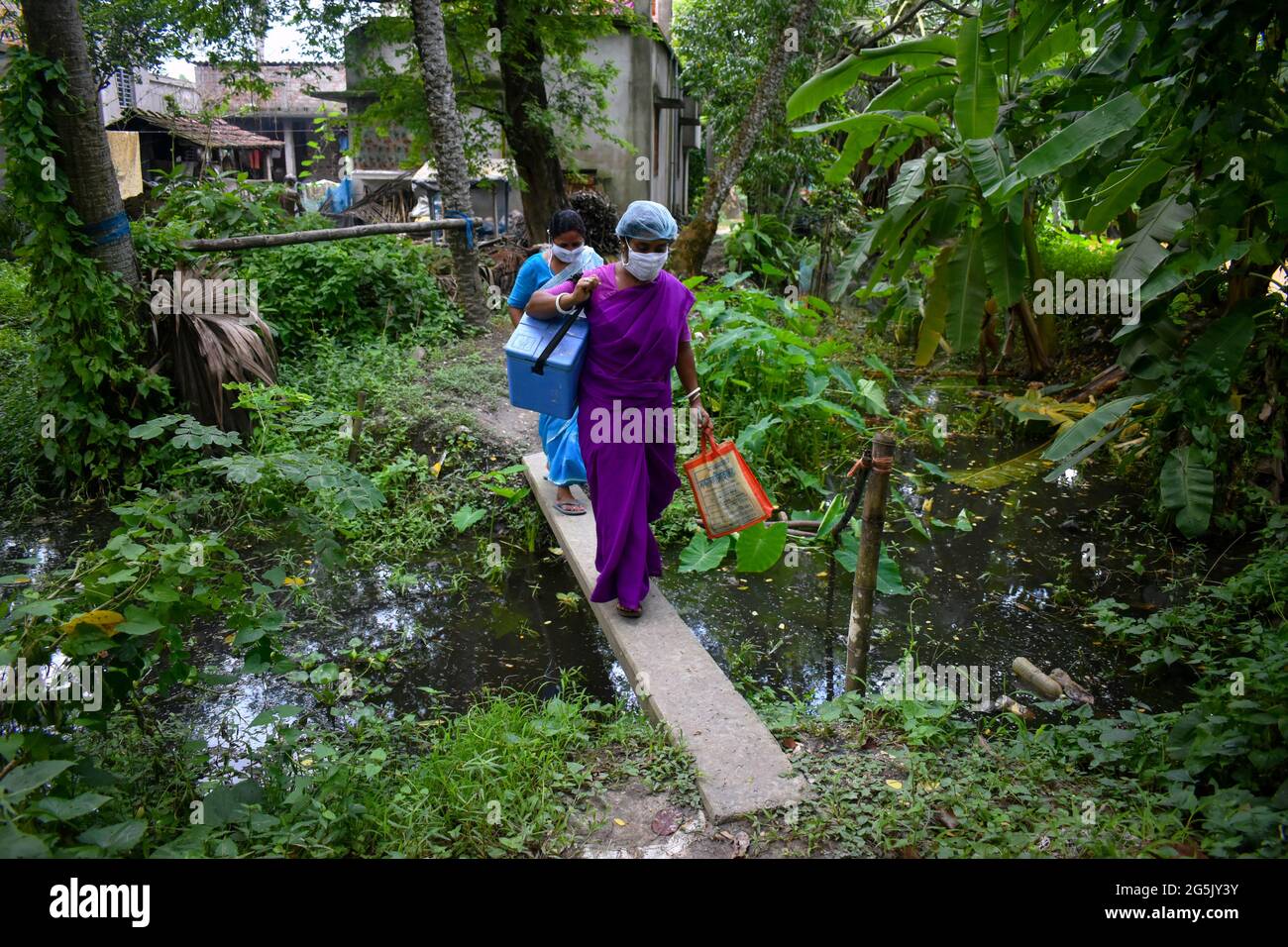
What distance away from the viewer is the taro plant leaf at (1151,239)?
4.29m

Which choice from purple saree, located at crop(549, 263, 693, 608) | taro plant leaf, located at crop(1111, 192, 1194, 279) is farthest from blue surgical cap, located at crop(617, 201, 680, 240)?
taro plant leaf, located at crop(1111, 192, 1194, 279)

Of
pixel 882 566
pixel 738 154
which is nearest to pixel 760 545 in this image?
pixel 882 566

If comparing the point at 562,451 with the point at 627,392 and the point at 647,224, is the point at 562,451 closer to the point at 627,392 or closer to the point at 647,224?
the point at 627,392

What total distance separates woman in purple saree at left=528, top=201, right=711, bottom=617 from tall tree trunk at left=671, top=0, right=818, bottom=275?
7622 millimetres

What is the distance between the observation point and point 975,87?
3.89 metres

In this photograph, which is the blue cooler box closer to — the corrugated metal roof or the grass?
the grass

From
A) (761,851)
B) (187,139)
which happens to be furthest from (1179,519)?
(187,139)

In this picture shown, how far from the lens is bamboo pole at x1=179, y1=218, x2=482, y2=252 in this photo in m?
6.79

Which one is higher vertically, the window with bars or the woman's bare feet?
the window with bars

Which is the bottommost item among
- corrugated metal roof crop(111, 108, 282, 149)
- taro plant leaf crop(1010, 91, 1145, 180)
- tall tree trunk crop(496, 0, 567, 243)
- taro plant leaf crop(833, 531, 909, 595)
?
taro plant leaf crop(833, 531, 909, 595)

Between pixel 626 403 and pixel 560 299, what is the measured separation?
0.53m

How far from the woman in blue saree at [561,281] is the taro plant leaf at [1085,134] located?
7.09ft
